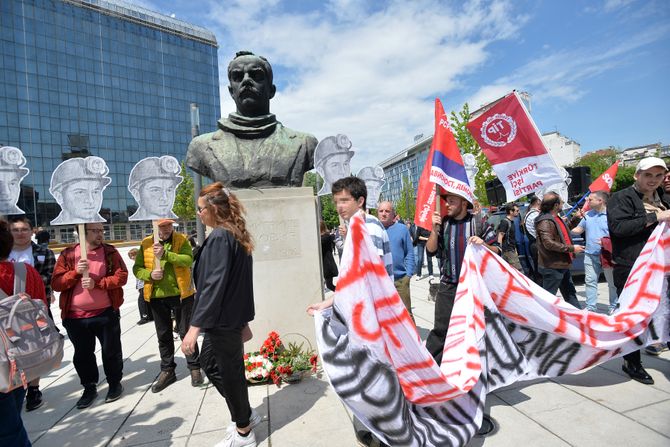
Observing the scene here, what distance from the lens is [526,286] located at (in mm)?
3357

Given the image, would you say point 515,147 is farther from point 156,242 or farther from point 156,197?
point 156,242

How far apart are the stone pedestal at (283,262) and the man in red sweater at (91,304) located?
1479 mm

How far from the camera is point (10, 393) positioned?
2.21 meters

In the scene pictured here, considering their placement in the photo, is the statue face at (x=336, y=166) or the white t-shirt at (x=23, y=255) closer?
the white t-shirt at (x=23, y=255)

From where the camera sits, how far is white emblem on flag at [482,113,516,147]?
391 centimetres

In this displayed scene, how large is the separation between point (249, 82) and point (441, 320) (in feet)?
12.2

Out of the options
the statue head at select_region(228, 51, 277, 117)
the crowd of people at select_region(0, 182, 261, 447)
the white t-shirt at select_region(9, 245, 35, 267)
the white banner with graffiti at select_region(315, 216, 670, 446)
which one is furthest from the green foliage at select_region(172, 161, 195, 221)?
the white banner with graffiti at select_region(315, 216, 670, 446)

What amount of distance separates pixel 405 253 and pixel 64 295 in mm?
4096

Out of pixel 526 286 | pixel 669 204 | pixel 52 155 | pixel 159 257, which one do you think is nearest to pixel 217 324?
pixel 159 257

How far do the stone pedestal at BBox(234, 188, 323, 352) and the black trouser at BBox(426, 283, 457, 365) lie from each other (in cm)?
155

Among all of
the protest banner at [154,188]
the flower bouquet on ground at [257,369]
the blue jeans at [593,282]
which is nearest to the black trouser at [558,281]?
the blue jeans at [593,282]

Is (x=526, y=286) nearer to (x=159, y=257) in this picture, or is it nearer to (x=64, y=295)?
(x=159, y=257)

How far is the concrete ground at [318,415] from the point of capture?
2842 mm

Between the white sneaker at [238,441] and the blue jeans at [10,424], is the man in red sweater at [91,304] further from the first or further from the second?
the white sneaker at [238,441]
